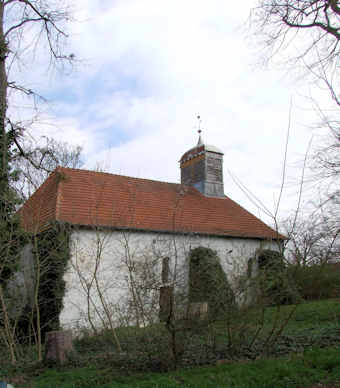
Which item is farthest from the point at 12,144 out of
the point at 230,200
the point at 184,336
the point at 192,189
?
the point at 230,200

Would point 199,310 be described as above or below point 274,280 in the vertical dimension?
below

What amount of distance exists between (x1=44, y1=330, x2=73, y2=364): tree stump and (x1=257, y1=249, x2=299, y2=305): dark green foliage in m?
4.11

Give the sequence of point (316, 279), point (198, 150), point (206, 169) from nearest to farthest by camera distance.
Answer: point (316, 279)
point (206, 169)
point (198, 150)

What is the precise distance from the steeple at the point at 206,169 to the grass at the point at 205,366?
41.5ft

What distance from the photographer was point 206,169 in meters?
19.8

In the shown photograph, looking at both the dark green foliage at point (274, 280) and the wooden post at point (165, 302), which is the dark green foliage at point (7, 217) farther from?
the dark green foliage at point (274, 280)

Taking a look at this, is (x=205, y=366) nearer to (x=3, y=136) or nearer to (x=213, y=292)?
(x=213, y=292)

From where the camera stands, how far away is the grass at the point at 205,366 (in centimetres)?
475

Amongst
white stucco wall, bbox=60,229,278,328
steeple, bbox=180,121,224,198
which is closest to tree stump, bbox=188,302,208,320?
white stucco wall, bbox=60,229,278,328

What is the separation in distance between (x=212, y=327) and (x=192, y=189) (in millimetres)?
13989

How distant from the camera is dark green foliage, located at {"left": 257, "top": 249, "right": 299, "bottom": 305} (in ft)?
18.6

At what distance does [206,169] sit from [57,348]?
46.9ft

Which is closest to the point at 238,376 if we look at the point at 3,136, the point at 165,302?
the point at 165,302

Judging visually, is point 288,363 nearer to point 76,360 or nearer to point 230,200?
point 76,360
